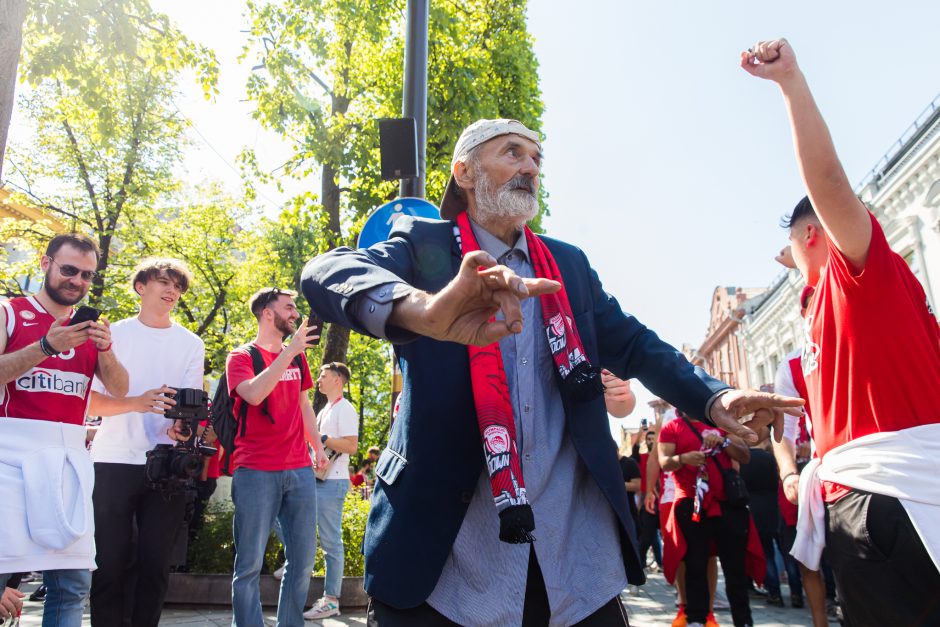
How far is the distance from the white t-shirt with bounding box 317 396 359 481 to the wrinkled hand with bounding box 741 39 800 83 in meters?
5.42

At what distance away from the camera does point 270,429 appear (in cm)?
470

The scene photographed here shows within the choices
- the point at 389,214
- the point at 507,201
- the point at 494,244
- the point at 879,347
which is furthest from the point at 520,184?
the point at 389,214

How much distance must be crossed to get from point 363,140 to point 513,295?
13.2 metres

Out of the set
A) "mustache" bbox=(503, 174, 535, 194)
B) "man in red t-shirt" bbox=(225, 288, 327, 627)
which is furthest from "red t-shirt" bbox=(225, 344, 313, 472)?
"mustache" bbox=(503, 174, 535, 194)

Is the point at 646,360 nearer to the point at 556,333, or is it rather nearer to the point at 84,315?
the point at 556,333

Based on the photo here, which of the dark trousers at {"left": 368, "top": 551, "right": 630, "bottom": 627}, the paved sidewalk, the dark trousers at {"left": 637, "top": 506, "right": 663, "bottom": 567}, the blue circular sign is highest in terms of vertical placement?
the blue circular sign

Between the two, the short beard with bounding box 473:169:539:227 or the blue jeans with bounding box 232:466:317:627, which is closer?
the short beard with bounding box 473:169:539:227

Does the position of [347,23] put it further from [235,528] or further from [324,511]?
[235,528]

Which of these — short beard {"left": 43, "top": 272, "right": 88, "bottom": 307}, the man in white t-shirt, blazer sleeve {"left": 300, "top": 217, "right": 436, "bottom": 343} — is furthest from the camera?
the man in white t-shirt

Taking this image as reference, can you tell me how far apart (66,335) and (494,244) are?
2136 millimetres

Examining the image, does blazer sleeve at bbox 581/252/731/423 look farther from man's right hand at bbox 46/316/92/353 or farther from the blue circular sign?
the blue circular sign

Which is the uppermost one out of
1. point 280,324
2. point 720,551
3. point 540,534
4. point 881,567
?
point 280,324

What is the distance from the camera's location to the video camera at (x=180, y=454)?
4.20 meters

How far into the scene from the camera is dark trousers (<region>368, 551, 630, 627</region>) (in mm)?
1835
